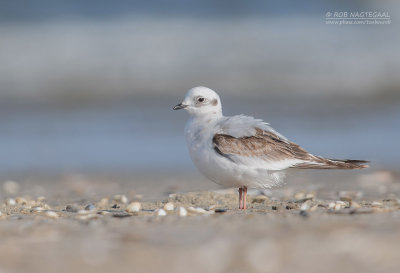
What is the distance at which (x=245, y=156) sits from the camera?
5.07 meters

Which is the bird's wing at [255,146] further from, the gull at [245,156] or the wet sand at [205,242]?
the wet sand at [205,242]

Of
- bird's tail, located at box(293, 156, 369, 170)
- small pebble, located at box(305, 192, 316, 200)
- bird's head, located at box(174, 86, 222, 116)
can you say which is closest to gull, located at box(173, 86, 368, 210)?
bird's tail, located at box(293, 156, 369, 170)

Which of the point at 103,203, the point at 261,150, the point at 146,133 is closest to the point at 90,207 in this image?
the point at 103,203

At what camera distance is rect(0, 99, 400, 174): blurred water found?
9.04m

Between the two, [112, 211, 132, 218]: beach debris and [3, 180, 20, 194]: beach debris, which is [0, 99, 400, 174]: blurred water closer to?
[3, 180, 20, 194]: beach debris

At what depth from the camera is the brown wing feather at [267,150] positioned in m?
5.04

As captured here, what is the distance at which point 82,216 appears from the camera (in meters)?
4.46

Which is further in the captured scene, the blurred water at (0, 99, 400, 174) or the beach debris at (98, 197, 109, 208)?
the blurred water at (0, 99, 400, 174)

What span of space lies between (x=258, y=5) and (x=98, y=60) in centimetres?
761

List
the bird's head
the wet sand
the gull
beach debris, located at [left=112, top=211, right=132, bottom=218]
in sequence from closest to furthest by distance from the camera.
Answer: the wet sand → beach debris, located at [left=112, top=211, right=132, bottom=218] → the gull → the bird's head

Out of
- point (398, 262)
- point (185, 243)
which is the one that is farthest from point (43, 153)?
point (398, 262)

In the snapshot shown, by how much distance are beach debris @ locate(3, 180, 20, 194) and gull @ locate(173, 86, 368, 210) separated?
276 centimetres

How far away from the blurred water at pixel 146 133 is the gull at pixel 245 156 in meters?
3.27

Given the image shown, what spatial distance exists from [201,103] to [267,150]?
79 cm
